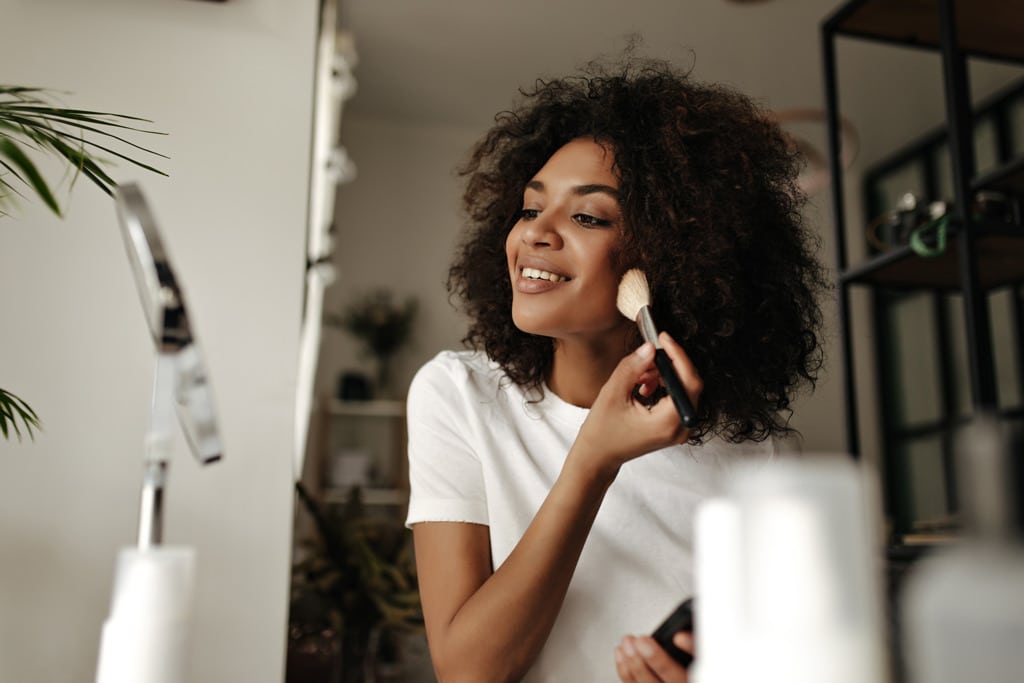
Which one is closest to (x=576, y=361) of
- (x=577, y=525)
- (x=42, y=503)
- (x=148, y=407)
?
(x=577, y=525)

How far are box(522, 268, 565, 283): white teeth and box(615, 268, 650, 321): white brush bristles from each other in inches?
3.3

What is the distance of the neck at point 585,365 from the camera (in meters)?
1.14

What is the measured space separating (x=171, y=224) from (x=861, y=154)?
16.5ft

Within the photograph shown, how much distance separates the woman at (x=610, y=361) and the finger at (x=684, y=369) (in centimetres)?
16

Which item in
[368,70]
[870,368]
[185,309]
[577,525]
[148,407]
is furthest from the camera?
[870,368]

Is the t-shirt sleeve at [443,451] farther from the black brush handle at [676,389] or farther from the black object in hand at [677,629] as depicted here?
the black object in hand at [677,629]

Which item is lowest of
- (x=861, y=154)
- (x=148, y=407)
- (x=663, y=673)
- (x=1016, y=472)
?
(x=663, y=673)

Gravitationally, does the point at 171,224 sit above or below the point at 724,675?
above

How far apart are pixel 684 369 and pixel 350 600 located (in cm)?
135

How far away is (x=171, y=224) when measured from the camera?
49.5 inches

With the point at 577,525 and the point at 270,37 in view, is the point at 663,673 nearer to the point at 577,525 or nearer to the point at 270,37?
the point at 577,525

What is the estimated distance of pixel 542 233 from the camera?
3.43 feet

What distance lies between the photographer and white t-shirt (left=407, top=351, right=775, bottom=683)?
0.99 metres

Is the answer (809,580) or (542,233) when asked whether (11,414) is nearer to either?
(542,233)
